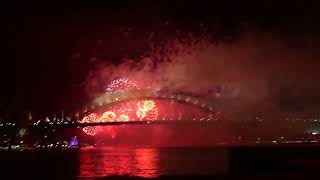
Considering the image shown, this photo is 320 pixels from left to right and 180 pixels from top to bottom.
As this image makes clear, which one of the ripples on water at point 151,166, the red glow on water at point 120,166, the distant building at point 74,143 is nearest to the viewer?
the red glow on water at point 120,166

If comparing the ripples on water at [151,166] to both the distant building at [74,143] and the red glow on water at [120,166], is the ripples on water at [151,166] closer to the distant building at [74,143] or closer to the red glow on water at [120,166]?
the red glow on water at [120,166]

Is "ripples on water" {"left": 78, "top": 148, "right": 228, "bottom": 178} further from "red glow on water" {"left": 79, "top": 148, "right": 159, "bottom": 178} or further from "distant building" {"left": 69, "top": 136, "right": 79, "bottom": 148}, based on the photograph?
"distant building" {"left": 69, "top": 136, "right": 79, "bottom": 148}

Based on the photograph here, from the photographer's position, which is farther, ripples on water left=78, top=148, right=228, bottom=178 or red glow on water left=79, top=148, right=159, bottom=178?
ripples on water left=78, top=148, right=228, bottom=178

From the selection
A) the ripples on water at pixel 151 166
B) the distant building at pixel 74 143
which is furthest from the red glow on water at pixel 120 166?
the distant building at pixel 74 143

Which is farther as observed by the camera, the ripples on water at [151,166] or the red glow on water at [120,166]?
the ripples on water at [151,166]

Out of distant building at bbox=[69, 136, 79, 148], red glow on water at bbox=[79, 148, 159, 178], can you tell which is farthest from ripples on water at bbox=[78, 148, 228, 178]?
distant building at bbox=[69, 136, 79, 148]

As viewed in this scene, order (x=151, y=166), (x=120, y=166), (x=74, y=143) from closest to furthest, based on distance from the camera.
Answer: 1. (x=151, y=166)
2. (x=120, y=166)
3. (x=74, y=143)

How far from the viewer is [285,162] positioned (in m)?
26.6

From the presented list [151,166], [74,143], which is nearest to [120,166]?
[151,166]

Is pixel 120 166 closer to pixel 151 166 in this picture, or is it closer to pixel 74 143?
pixel 151 166

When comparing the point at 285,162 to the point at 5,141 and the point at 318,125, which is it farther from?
the point at 5,141

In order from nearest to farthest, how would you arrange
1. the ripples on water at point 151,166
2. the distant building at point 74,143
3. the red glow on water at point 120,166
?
the red glow on water at point 120,166
the ripples on water at point 151,166
the distant building at point 74,143

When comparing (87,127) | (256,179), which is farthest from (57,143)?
(256,179)

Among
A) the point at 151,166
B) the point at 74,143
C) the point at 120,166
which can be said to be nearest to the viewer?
the point at 151,166
